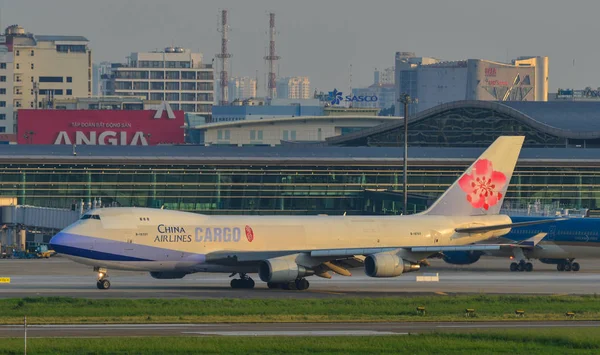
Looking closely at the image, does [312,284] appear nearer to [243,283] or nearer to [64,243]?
[243,283]

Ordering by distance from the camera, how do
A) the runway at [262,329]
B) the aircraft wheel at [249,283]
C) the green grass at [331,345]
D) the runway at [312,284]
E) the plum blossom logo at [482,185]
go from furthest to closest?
the plum blossom logo at [482,185] → the aircraft wheel at [249,283] → the runway at [312,284] → the runway at [262,329] → the green grass at [331,345]

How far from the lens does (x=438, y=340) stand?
43594 mm

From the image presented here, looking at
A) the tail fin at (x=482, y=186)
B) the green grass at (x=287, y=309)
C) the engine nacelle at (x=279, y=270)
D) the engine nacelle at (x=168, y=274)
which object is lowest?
the green grass at (x=287, y=309)

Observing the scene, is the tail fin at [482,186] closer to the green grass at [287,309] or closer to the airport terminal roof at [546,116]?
the green grass at [287,309]

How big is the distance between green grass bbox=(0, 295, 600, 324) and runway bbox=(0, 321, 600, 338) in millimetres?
1366

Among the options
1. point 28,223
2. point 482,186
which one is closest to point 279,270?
point 482,186

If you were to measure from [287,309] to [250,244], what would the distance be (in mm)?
11448

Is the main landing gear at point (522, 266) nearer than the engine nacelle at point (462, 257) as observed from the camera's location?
No

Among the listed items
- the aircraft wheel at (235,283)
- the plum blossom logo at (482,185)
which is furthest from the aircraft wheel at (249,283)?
the plum blossom logo at (482,185)

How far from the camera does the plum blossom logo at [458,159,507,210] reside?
72062 mm

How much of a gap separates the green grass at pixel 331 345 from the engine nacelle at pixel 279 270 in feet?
62.2

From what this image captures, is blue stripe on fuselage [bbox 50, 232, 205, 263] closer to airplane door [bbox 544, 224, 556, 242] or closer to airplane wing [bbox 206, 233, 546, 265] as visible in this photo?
airplane wing [bbox 206, 233, 546, 265]

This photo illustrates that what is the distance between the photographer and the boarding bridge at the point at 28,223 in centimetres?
10594

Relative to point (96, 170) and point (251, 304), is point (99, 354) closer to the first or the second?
point (251, 304)
